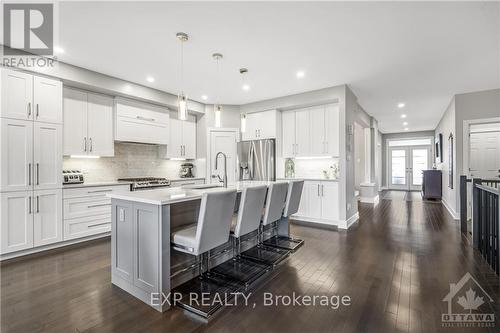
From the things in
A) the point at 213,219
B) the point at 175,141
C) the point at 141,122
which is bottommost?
the point at 213,219

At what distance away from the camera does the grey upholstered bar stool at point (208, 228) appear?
6.42 feet

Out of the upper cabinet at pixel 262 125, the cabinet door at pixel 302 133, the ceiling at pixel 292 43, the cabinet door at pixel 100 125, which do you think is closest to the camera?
the ceiling at pixel 292 43

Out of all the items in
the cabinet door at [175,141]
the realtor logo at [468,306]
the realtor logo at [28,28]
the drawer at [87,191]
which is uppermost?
the realtor logo at [28,28]

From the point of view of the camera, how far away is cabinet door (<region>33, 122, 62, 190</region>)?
3.33m

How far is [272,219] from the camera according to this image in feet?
9.99

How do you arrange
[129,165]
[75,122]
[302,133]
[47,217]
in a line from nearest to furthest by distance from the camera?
1. [47,217]
2. [75,122]
3. [129,165]
4. [302,133]

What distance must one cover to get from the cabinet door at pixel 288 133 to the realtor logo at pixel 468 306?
11.9 ft

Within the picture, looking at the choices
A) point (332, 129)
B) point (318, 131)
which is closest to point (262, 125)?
point (318, 131)

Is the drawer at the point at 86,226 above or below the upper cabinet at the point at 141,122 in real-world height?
below

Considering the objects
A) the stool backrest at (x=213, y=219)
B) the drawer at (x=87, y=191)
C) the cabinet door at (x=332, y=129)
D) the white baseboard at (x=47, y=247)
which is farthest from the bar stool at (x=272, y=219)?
the white baseboard at (x=47, y=247)

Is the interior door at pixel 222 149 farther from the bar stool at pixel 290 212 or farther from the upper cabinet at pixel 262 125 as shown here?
the bar stool at pixel 290 212

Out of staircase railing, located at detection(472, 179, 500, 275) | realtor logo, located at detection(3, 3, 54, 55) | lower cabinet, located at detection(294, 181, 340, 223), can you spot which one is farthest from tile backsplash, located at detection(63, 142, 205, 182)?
staircase railing, located at detection(472, 179, 500, 275)

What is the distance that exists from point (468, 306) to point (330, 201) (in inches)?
109

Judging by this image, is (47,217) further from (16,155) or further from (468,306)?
(468,306)
